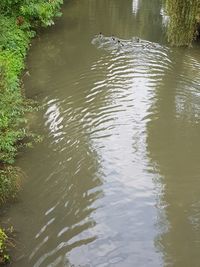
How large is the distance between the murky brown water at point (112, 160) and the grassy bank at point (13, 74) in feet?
1.26

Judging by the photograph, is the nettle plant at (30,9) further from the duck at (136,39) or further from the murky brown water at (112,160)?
the duck at (136,39)

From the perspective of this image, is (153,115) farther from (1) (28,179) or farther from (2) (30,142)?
(1) (28,179)

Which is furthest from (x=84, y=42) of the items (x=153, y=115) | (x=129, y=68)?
(x=153, y=115)

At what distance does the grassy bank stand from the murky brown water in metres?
0.38

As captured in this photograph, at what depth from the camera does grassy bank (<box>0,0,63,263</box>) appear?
792 cm

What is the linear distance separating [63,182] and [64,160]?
746 mm

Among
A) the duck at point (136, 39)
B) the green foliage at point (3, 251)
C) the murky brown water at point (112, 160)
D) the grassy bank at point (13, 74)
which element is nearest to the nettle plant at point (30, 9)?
the grassy bank at point (13, 74)

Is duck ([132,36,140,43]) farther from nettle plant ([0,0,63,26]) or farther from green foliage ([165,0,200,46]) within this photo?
nettle plant ([0,0,63,26])

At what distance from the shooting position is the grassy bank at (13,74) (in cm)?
792

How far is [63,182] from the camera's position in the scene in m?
8.27

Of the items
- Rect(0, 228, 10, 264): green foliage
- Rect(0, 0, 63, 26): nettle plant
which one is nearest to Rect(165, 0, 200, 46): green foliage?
Rect(0, 0, 63, 26): nettle plant

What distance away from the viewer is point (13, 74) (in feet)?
37.4

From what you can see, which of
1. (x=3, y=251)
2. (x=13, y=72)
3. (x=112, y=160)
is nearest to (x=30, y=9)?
(x=13, y=72)

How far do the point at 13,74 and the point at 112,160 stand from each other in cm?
412
